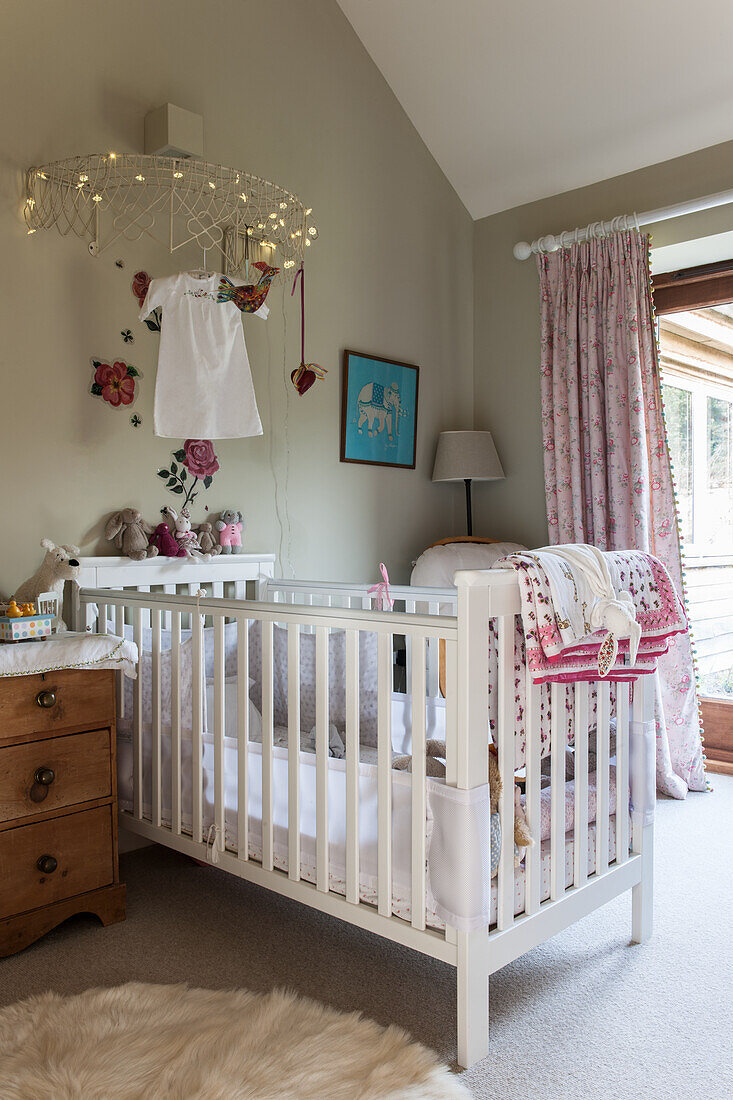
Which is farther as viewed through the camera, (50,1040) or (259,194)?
(259,194)

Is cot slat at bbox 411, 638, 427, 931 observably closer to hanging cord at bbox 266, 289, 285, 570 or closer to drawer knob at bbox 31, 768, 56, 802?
drawer knob at bbox 31, 768, 56, 802

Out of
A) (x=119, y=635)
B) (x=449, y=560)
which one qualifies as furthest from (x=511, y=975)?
(x=449, y=560)

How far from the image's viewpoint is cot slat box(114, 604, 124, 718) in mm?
2193

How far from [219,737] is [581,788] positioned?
81cm

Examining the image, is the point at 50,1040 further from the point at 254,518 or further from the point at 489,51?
the point at 489,51

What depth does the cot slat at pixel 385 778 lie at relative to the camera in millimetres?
1546

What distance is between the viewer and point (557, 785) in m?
1.60

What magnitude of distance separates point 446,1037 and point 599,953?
0.49 m

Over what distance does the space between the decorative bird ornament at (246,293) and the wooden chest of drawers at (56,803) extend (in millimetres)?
1046

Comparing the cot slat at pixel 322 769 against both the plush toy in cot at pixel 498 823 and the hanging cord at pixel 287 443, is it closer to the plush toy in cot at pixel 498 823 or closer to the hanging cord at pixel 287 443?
the plush toy in cot at pixel 498 823

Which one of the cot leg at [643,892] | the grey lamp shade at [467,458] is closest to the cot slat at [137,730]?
the cot leg at [643,892]

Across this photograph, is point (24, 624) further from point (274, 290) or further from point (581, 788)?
point (274, 290)

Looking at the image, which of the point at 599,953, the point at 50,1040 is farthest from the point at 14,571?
the point at 599,953

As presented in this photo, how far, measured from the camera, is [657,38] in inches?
105
